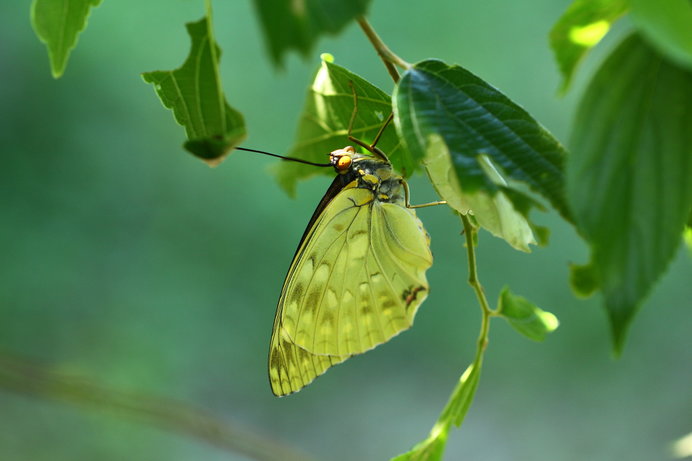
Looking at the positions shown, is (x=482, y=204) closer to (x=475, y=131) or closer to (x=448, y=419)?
(x=475, y=131)

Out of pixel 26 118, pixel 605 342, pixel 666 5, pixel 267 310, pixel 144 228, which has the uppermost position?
pixel 26 118

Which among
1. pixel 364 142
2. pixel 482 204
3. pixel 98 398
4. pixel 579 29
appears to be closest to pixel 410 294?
pixel 364 142

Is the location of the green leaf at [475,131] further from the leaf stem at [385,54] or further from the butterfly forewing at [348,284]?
the butterfly forewing at [348,284]

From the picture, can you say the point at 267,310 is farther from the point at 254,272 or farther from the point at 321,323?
the point at 321,323

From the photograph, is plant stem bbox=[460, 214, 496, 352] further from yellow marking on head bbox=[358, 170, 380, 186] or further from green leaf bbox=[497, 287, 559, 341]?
yellow marking on head bbox=[358, 170, 380, 186]

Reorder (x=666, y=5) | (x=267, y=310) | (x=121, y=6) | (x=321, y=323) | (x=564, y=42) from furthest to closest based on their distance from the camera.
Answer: (x=267, y=310) < (x=121, y=6) < (x=321, y=323) < (x=564, y=42) < (x=666, y=5)

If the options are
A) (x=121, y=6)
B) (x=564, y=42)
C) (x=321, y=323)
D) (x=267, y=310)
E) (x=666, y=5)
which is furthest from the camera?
(x=267, y=310)

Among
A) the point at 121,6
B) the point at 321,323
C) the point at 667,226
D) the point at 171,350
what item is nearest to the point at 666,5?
the point at 667,226

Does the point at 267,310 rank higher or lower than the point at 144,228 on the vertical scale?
lower

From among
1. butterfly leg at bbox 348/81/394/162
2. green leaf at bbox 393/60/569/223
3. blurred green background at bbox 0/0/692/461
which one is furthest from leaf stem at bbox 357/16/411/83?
blurred green background at bbox 0/0/692/461
